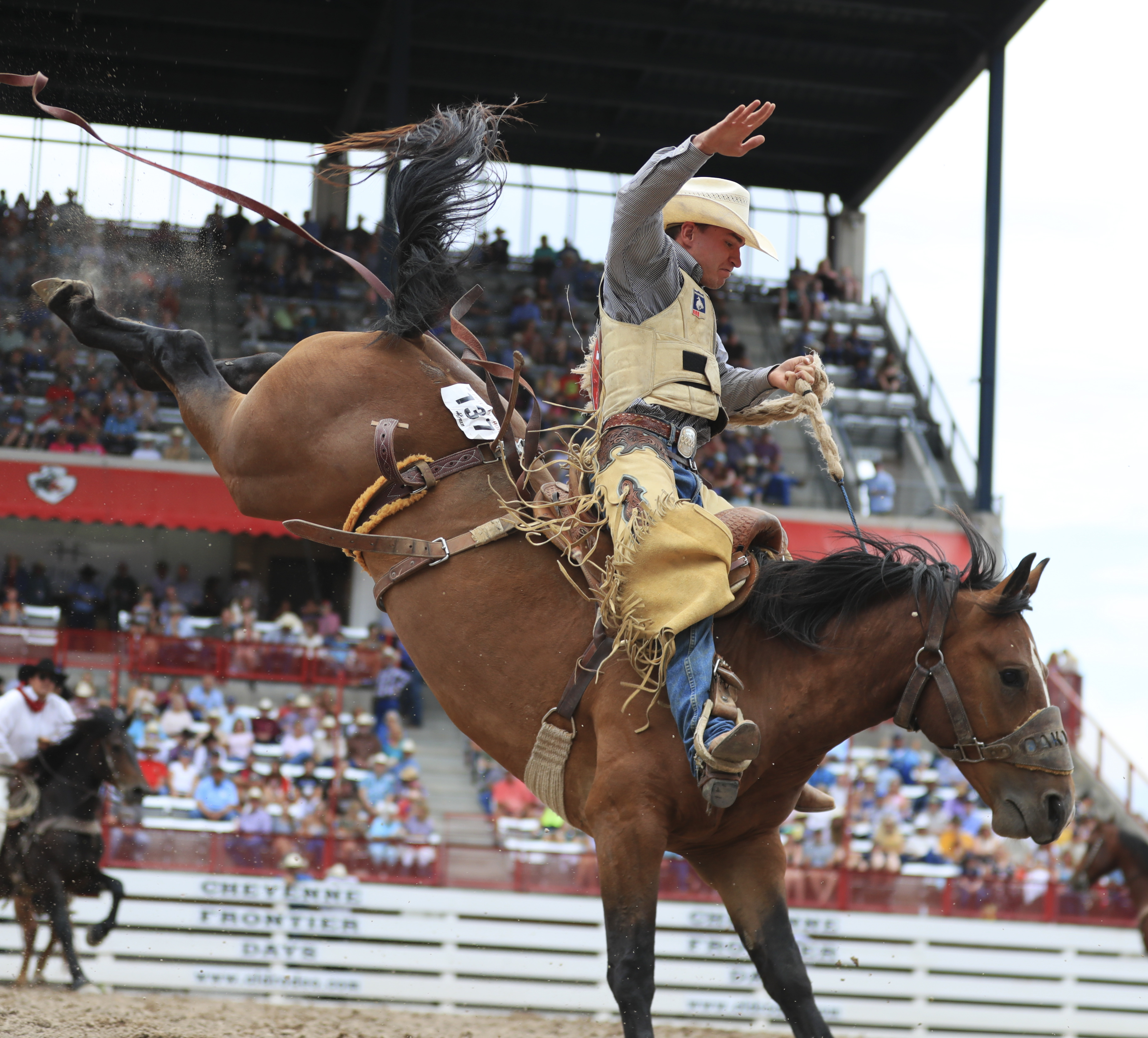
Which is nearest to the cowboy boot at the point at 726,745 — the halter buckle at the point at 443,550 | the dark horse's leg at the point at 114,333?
the halter buckle at the point at 443,550

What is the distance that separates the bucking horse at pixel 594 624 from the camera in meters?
3.60

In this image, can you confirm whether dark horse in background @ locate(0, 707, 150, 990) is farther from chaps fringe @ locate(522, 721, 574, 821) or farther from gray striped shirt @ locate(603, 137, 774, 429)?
gray striped shirt @ locate(603, 137, 774, 429)

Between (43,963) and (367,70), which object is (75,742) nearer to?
(43,963)

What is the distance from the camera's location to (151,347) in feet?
15.5

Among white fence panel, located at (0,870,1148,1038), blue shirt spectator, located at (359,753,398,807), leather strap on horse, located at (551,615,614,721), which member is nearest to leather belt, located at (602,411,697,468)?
leather strap on horse, located at (551,615,614,721)

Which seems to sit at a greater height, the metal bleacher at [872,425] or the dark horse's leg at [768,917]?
the metal bleacher at [872,425]

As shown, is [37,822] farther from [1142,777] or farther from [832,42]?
[832,42]

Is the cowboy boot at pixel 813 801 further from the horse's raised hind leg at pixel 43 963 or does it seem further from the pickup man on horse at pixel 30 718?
the horse's raised hind leg at pixel 43 963

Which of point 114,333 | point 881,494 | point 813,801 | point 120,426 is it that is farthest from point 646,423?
point 881,494

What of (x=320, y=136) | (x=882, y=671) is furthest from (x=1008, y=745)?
(x=320, y=136)

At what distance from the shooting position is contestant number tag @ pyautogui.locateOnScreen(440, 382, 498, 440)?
165 inches

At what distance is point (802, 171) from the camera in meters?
24.2

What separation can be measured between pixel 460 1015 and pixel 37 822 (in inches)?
122

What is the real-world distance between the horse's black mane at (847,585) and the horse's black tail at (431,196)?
152cm
